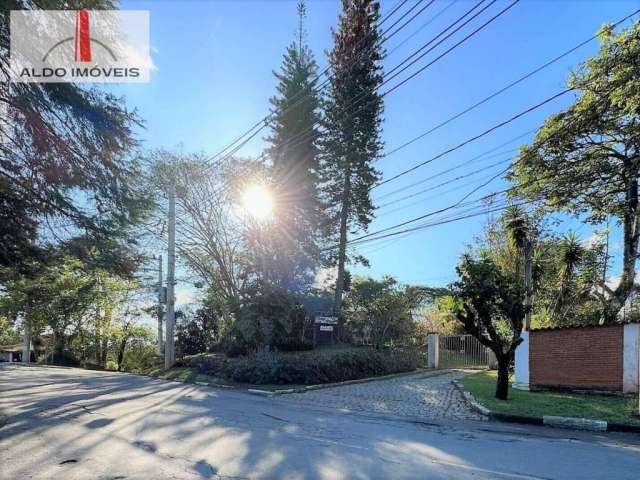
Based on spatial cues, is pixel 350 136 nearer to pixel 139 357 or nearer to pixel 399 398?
pixel 399 398

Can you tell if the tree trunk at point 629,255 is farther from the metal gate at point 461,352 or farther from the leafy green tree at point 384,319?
the leafy green tree at point 384,319

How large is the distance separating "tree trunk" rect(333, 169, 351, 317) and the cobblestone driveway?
7.66m

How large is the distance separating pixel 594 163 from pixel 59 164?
731 inches

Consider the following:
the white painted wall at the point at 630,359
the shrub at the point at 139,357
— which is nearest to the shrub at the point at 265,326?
the shrub at the point at 139,357

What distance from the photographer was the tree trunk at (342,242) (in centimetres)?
2573

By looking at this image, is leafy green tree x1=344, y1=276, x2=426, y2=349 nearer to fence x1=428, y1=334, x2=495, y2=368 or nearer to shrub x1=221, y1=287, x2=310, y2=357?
fence x1=428, y1=334, x2=495, y2=368

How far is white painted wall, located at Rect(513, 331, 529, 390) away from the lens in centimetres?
1516

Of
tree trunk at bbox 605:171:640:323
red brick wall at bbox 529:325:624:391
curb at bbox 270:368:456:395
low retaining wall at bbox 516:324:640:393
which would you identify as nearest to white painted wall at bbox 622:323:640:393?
low retaining wall at bbox 516:324:640:393

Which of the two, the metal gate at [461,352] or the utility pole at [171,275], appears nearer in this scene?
the utility pole at [171,275]

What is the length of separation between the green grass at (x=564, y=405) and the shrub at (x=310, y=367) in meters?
6.50

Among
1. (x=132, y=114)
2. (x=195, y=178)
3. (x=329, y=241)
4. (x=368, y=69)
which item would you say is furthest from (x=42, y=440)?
(x=368, y=69)

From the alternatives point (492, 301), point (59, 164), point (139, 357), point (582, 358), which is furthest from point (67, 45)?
point (139, 357)

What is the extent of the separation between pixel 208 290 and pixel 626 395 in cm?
2057

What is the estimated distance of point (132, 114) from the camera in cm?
866
